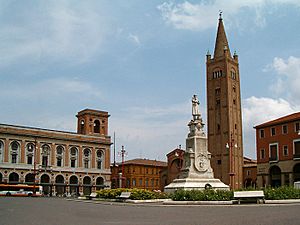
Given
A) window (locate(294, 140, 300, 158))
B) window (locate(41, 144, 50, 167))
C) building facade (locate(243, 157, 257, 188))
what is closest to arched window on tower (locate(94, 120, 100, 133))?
window (locate(41, 144, 50, 167))

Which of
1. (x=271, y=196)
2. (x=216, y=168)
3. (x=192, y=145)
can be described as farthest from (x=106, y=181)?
(x=271, y=196)

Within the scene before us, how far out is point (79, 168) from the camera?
85.2m

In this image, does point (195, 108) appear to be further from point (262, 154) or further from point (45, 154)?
point (45, 154)

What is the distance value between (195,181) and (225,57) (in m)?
55.4

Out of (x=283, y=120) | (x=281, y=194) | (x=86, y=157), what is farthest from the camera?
(x=86, y=157)

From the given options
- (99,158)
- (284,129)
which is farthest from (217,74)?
(99,158)

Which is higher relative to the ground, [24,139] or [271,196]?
[24,139]

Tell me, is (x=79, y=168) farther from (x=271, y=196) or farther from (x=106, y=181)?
(x=271, y=196)

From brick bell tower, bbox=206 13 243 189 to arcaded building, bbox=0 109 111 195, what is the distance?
900 inches

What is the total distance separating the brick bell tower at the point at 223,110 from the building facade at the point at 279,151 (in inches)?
505

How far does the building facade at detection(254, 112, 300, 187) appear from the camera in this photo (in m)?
60.2

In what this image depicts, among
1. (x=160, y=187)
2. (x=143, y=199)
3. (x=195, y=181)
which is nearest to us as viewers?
(x=143, y=199)

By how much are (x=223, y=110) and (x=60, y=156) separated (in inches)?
1303

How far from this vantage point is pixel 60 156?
3282 inches
